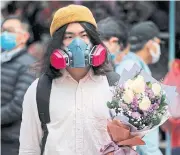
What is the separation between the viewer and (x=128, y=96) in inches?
154

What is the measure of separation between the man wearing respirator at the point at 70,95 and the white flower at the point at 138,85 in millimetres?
273

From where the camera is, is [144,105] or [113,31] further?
[113,31]

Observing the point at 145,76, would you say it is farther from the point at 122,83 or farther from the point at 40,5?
the point at 40,5

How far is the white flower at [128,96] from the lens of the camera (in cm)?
391

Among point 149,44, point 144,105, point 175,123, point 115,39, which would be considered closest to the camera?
point 144,105

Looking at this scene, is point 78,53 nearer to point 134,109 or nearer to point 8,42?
point 134,109

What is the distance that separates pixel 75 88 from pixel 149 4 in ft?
15.3

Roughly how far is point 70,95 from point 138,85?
47cm

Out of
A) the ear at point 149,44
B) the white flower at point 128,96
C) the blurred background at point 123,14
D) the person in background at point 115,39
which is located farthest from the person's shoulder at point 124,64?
the white flower at point 128,96

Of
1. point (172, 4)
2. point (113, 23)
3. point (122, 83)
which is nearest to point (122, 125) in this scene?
point (122, 83)

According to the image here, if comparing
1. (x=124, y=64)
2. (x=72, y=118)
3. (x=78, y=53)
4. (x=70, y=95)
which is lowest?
(x=124, y=64)

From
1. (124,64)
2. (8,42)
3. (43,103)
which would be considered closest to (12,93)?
(8,42)

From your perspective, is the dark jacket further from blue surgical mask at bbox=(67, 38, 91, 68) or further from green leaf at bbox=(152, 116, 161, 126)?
green leaf at bbox=(152, 116, 161, 126)

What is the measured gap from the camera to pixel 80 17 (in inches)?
167
